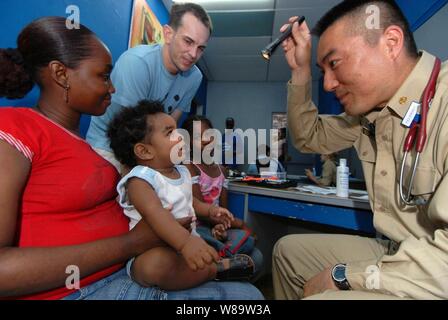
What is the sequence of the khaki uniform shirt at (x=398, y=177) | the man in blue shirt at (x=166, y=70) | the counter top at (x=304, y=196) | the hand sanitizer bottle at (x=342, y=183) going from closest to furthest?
the khaki uniform shirt at (x=398, y=177) < the man in blue shirt at (x=166, y=70) < the counter top at (x=304, y=196) < the hand sanitizer bottle at (x=342, y=183)

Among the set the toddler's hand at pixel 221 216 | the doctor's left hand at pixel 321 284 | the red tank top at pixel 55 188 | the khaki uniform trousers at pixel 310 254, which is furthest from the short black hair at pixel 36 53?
the khaki uniform trousers at pixel 310 254

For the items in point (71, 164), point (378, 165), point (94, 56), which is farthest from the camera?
point (378, 165)

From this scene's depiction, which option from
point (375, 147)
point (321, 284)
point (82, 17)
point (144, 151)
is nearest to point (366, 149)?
point (375, 147)

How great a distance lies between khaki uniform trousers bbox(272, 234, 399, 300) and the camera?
1.10m

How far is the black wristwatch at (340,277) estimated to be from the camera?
2.47ft

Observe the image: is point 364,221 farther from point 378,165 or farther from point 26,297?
point 26,297

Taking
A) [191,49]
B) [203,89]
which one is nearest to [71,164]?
[191,49]

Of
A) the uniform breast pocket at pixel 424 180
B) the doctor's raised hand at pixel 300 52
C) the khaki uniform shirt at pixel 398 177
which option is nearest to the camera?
the khaki uniform shirt at pixel 398 177

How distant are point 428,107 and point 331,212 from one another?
0.94 meters

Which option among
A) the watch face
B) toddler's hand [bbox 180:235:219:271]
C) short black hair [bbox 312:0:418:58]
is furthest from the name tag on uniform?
toddler's hand [bbox 180:235:219:271]

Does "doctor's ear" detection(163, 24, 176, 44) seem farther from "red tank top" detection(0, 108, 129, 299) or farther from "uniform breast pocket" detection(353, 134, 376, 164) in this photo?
"uniform breast pocket" detection(353, 134, 376, 164)

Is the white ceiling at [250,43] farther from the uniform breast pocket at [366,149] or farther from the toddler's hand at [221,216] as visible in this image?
the toddler's hand at [221,216]

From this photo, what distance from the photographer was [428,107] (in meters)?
0.78
